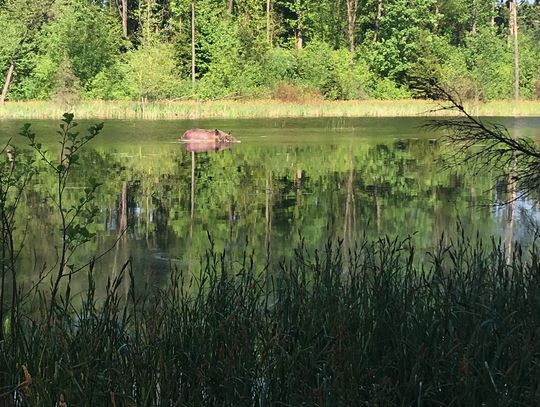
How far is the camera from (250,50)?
44.7 m

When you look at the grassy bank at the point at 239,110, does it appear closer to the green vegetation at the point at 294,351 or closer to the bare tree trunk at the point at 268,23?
the bare tree trunk at the point at 268,23

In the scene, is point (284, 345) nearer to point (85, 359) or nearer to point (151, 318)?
point (151, 318)

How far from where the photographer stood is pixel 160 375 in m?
3.00

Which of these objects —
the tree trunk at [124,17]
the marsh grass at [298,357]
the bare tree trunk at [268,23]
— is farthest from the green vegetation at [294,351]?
the tree trunk at [124,17]

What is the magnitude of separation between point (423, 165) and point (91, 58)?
30.3 metres

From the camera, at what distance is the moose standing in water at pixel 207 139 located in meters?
18.5

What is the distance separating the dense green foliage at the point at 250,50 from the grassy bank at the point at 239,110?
2808 millimetres

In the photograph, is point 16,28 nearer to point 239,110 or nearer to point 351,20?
point 239,110

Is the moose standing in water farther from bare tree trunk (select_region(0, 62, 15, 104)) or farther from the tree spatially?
the tree

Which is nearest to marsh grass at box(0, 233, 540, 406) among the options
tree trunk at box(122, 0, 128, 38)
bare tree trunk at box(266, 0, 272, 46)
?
bare tree trunk at box(266, 0, 272, 46)

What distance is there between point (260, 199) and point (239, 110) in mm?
21715

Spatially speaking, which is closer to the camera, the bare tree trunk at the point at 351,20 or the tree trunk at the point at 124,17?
the bare tree trunk at the point at 351,20

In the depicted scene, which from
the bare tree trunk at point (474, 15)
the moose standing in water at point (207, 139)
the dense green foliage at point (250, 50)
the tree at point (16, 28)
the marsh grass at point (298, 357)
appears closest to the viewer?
the marsh grass at point (298, 357)

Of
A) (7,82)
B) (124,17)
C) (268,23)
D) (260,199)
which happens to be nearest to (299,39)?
(268,23)
